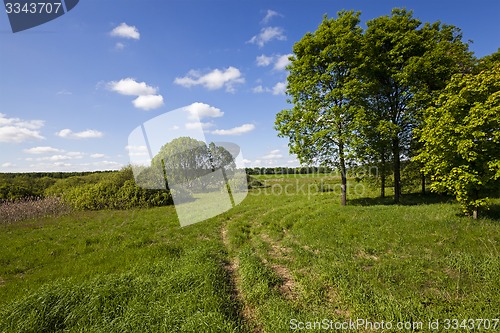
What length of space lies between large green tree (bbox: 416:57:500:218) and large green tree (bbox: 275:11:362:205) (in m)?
5.45

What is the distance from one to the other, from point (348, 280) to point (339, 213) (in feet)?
28.3

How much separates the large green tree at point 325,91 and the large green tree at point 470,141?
17.9ft

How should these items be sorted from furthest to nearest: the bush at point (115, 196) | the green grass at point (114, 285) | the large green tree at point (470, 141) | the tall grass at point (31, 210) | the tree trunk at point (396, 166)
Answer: the bush at point (115, 196)
the tall grass at point (31, 210)
the tree trunk at point (396, 166)
the large green tree at point (470, 141)
the green grass at point (114, 285)

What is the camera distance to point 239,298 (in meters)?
6.62

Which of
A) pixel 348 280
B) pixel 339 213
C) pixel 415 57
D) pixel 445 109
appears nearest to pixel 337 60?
pixel 415 57

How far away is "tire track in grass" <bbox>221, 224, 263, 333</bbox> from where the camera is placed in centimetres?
546

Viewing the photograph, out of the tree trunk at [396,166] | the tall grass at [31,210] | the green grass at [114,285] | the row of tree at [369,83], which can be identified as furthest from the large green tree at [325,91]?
the tall grass at [31,210]

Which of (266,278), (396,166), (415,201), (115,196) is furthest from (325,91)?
(115,196)

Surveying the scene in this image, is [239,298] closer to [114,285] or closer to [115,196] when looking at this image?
[114,285]

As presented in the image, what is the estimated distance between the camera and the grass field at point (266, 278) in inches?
212

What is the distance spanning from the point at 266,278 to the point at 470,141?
37.0ft

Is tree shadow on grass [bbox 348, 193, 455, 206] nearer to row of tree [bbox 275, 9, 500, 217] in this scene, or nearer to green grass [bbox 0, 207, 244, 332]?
row of tree [bbox 275, 9, 500, 217]

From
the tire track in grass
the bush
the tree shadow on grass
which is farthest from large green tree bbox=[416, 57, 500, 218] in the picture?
the bush

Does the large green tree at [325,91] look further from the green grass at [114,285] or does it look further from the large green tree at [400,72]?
the green grass at [114,285]
